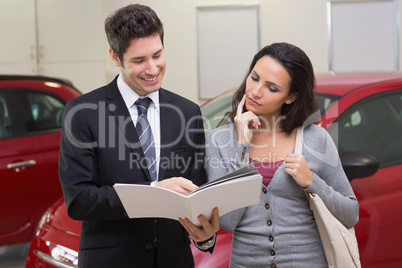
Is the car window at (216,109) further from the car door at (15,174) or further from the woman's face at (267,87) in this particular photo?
the car door at (15,174)

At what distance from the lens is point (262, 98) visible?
1.75 meters

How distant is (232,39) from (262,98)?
16.0ft

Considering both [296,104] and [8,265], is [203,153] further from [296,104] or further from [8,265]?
[8,265]

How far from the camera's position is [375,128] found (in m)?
2.77

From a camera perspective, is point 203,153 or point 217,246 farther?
point 217,246

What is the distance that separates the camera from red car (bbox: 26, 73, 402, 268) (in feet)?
8.02

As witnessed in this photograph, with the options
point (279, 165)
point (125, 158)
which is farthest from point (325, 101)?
point (125, 158)

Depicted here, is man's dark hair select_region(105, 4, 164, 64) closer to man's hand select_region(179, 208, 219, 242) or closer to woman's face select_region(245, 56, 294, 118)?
woman's face select_region(245, 56, 294, 118)

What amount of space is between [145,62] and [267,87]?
37 cm

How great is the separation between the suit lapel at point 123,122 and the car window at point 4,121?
8.09 feet

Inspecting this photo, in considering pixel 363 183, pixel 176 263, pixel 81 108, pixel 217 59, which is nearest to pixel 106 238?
pixel 176 263

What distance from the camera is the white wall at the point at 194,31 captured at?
20.7 feet

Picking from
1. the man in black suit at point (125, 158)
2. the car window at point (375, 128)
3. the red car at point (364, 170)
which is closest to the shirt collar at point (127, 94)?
the man in black suit at point (125, 158)

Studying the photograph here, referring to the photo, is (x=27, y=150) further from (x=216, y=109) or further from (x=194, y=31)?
(x=194, y=31)
